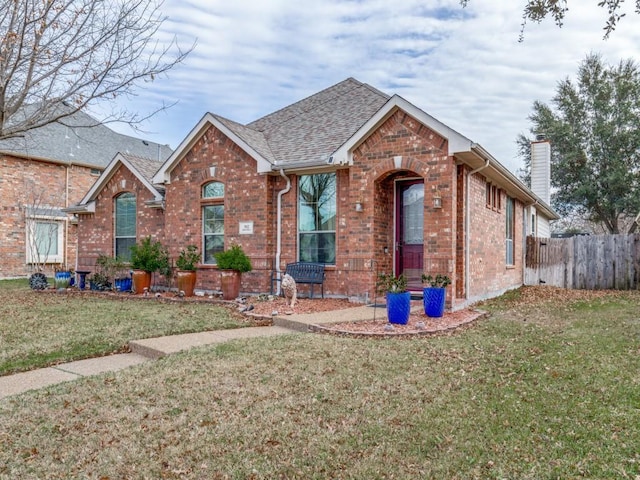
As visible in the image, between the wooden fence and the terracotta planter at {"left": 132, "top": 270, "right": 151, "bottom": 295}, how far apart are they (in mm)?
12618

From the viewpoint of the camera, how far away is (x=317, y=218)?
11258 millimetres

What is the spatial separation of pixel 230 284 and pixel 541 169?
14.3 meters

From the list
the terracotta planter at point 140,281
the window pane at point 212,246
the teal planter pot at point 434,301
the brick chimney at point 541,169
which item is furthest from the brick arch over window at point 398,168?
the brick chimney at point 541,169

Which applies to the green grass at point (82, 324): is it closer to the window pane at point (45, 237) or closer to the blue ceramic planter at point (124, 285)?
the blue ceramic planter at point (124, 285)

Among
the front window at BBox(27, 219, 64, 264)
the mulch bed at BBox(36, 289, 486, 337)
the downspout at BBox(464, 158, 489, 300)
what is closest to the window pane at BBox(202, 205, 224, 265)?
the mulch bed at BBox(36, 289, 486, 337)

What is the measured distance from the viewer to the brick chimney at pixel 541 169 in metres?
19.0

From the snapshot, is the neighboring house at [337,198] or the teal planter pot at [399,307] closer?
the teal planter pot at [399,307]

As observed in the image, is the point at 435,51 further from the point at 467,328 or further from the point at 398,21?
the point at 467,328

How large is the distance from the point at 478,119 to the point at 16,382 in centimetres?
1880

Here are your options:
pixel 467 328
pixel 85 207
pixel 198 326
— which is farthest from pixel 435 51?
pixel 85 207

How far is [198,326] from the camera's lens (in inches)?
302

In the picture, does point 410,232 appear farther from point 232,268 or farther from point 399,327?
point 232,268

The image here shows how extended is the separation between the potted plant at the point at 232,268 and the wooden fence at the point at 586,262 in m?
10.7

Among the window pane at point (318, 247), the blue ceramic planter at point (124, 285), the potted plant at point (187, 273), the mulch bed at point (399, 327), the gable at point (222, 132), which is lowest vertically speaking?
the mulch bed at point (399, 327)
